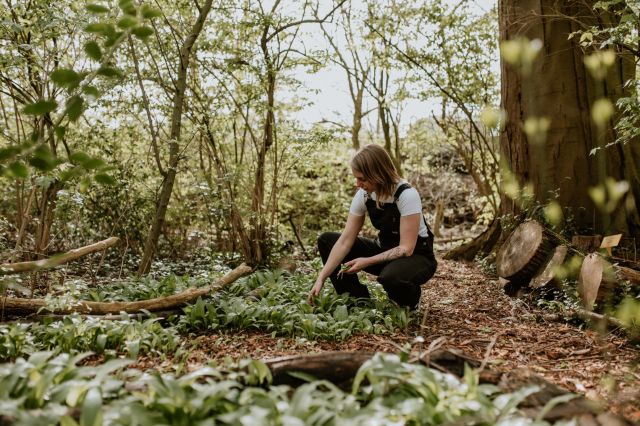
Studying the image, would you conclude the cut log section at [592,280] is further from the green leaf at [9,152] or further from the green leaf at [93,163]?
the green leaf at [9,152]

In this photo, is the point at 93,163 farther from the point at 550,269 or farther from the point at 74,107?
the point at 550,269

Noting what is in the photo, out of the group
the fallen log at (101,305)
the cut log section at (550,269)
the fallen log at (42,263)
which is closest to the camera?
the fallen log at (42,263)

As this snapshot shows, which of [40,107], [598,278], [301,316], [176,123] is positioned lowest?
[301,316]

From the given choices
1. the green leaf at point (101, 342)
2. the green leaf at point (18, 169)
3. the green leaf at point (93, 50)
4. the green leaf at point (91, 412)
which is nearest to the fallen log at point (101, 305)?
the green leaf at point (101, 342)

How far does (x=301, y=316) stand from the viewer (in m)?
3.78

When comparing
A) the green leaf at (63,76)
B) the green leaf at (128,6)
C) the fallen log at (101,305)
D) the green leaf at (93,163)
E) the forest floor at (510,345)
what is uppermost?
the green leaf at (128,6)

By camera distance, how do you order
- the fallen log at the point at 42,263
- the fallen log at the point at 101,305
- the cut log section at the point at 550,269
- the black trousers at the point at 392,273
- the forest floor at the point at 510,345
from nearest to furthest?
the fallen log at the point at 42,263
the forest floor at the point at 510,345
the fallen log at the point at 101,305
the black trousers at the point at 392,273
the cut log section at the point at 550,269

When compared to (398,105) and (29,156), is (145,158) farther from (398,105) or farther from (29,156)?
(398,105)

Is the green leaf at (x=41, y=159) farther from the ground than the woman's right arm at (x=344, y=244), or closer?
farther from the ground

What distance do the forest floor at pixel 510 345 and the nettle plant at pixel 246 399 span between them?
288 millimetres

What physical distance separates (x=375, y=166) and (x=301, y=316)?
131 centimetres

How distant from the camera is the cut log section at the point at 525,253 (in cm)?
479

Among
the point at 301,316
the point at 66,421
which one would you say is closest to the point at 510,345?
the point at 301,316

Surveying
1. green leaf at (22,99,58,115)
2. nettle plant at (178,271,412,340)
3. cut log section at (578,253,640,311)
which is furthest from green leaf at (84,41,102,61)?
cut log section at (578,253,640,311)
